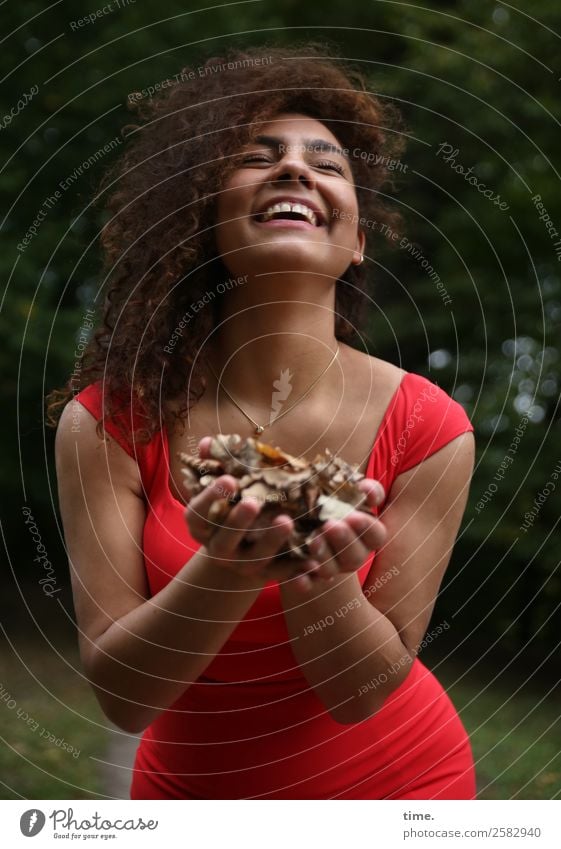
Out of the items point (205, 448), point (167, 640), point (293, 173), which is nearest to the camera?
point (205, 448)

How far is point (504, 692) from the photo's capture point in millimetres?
6664

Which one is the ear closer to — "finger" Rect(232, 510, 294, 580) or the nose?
the nose

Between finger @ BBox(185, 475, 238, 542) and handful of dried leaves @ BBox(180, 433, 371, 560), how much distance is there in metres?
0.02

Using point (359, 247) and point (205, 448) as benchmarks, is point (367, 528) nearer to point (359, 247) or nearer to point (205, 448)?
point (205, 448)

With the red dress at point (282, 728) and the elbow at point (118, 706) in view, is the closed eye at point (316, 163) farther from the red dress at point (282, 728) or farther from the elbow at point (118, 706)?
the elbow at point (118, 706)

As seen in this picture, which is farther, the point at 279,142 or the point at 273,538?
the point at 279,142

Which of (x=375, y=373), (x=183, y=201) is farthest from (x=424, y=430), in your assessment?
(x=183, y=201)

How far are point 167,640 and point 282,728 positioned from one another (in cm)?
41

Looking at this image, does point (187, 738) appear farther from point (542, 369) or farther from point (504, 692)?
point (504, 692)

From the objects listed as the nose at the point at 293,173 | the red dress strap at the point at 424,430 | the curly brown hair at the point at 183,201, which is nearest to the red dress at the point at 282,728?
the red dress strap at the point at 424,430

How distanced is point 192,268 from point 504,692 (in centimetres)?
540

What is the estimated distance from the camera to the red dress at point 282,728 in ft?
5.89

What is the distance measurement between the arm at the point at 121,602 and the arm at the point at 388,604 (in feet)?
0.48

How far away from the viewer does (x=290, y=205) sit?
5.76 ft
